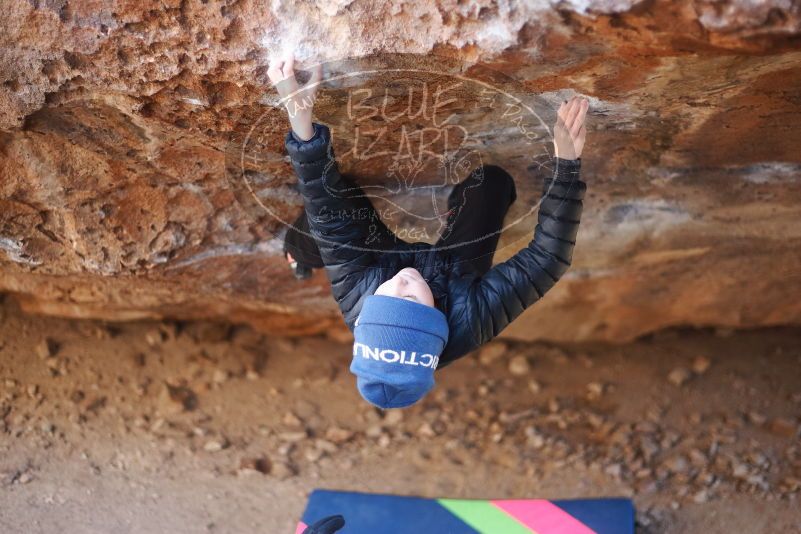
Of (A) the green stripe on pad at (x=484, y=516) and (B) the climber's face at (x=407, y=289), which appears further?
(A) the green stripe on pad at (x=484, y=516)

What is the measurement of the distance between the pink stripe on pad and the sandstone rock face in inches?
23.5

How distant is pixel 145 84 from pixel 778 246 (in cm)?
170

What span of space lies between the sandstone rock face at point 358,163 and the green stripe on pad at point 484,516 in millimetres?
621

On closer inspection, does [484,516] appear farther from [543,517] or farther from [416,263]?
[416,263]

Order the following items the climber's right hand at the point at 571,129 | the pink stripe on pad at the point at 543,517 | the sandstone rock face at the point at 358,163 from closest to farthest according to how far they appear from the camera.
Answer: the sandstone rock face at the point at 358,163 → the climber's right hand at the point at 571,129 → the pink stripe on pad at the point at 543,517

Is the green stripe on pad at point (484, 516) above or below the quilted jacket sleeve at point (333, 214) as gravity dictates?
below

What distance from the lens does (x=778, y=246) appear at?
88.0 inches

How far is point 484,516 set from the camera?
2154 millimetres

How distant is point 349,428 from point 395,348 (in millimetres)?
1114

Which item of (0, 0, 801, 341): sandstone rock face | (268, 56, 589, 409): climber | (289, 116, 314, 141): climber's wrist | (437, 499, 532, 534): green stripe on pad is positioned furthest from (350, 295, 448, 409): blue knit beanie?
(437, 499, 532, 534): green stripe on pad

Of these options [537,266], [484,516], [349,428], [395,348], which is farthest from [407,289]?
[349,428]

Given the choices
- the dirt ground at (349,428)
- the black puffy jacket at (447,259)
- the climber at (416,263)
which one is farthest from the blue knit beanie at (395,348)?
the dirt ground at (349,428)

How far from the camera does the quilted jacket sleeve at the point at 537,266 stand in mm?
1509

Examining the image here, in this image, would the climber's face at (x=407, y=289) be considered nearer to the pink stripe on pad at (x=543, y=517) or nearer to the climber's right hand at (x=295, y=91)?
the climber's right hand at (x=295, y=91)
